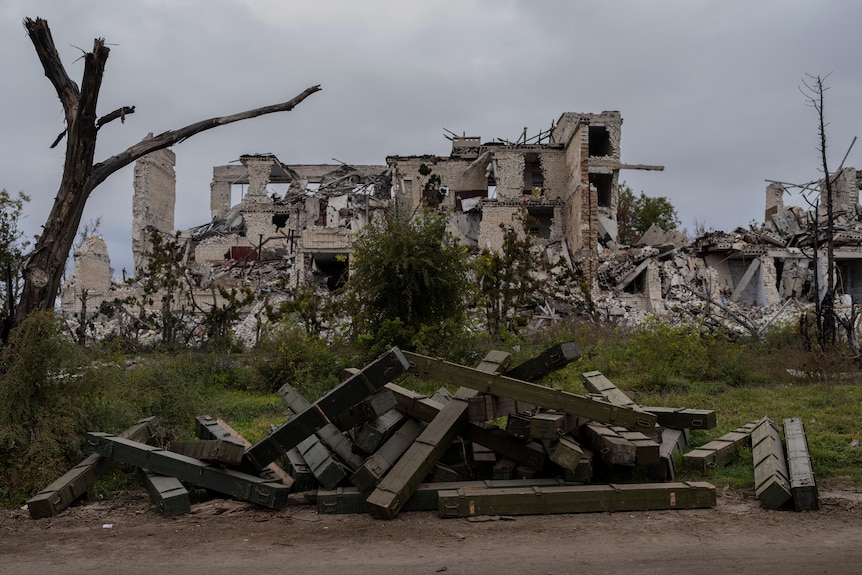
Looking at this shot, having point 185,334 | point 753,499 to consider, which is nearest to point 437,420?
point 753,499

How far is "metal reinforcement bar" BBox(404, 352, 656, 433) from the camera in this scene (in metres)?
5.73

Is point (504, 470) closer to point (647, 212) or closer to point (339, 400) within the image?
point (339, 400)

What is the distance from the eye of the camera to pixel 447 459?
253 inches

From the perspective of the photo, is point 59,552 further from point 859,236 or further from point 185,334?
point 859,236

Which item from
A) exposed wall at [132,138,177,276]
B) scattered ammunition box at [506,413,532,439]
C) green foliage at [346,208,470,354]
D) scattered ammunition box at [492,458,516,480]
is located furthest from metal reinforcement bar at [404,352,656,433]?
exposed wall at [132,138,177,276]

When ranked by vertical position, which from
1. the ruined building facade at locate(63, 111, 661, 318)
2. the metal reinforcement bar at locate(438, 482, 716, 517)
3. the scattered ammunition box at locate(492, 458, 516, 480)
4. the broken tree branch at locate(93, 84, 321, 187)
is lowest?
the metal reinforcement bar at locate(438, 482, 716, 517)

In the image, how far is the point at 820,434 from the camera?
7758 millimetres

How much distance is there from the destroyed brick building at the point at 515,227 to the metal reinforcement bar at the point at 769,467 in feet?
44.9

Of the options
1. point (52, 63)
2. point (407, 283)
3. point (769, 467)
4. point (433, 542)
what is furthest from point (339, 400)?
point (407, 283)

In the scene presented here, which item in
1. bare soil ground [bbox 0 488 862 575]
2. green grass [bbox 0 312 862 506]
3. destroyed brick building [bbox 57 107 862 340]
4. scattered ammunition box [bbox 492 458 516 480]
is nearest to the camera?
bare soil ground [bbox 0 488 862 575]

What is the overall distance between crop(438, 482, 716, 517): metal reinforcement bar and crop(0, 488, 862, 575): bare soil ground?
0.27 feet

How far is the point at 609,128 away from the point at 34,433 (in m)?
30.9

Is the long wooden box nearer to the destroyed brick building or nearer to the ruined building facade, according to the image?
the destroyed brick building

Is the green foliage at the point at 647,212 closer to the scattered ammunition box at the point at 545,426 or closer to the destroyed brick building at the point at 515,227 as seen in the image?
the destroyed brick building at the point at 515,227
